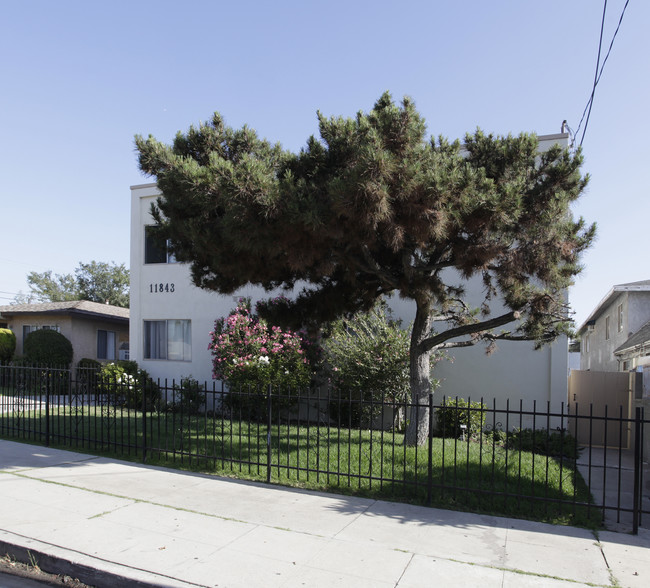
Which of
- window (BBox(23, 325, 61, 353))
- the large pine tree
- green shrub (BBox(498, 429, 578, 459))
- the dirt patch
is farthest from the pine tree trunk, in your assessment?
window (BBox(23, 325, 61, 353))

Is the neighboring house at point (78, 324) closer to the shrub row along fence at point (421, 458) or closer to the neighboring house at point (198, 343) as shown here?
the neighboring house at point (198, 343)

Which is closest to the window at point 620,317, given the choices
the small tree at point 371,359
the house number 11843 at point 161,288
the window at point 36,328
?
the small tree at point 371,359

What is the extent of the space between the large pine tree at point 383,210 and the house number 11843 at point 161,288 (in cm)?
756

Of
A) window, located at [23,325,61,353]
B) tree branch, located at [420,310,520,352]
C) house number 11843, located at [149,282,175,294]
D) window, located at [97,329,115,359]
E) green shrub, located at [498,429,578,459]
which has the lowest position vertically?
green shrub, located at [498,429,578,459]

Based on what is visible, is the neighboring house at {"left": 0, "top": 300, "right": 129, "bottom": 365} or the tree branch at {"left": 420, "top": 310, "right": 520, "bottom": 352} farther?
the neighboring house at {"left": 0, "top": 300, "right": 129, "bottom": 365}

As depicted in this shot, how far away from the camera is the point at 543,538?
17.7 ft

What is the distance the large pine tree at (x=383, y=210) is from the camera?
Result: 675 centimetres

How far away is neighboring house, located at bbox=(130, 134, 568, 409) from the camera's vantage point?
12.9 meters

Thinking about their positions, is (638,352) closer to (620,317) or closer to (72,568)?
(620,317)

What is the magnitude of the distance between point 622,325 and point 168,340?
1378cm

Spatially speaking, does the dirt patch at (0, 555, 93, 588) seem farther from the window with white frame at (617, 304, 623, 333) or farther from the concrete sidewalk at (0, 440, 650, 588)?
the window with white frame at (617, 304, 623, 333)

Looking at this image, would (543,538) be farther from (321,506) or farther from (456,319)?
(456,319)

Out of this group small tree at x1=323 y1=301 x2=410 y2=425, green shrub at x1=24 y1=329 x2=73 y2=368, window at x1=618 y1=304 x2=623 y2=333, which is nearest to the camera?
small tree at x1=323 y1=301 x2=410 y2=425

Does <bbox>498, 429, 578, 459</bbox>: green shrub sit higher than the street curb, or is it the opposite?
the street curb
